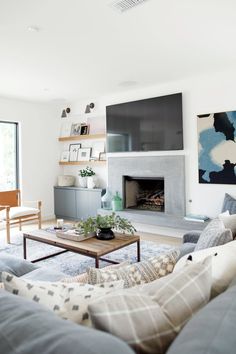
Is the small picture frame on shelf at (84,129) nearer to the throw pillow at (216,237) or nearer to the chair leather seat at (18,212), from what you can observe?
the chair leather seat at (18,212)

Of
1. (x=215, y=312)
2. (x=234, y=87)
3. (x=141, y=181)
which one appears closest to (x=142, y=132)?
(x=141, y=181)

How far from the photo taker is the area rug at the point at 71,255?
3.24 m

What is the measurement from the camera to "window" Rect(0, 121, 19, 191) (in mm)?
5418

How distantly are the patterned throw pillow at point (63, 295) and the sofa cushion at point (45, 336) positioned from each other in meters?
0.12

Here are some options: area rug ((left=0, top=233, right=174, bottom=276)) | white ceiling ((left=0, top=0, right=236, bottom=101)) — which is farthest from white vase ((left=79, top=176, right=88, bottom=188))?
white ceiling ((left=0, top=0, right=236, bottom=101))

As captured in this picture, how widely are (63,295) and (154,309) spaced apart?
330 mm

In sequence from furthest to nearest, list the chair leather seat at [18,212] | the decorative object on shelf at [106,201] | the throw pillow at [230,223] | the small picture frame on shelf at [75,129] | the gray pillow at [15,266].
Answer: the small picture frame on shelf at [75,129] < the decorative object on shelf at [106,201] < the chair leather seat at [18,212] < the throw pillow at [230,223] < the gray pillow at [15,266]

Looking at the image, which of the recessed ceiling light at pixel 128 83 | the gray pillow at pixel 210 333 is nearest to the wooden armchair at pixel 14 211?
the recessed ceiling light at pixel 128 83

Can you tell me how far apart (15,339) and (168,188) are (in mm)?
3994

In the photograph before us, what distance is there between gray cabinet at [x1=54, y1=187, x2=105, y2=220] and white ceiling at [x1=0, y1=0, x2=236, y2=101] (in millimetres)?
2008

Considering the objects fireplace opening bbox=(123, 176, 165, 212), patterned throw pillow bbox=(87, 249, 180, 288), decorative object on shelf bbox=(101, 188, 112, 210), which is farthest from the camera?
decorative object on shelf bbox=(101, 188, 112, 210)

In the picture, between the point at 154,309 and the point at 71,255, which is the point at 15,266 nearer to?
the point at 154,309

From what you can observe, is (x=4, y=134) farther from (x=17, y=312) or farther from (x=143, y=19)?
(x=17, y=312)

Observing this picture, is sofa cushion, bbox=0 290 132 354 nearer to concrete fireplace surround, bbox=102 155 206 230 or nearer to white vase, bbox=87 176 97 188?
concrete fireplace surround, bbox=102 155 206 230
